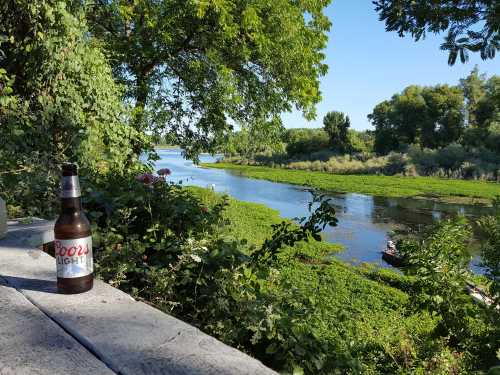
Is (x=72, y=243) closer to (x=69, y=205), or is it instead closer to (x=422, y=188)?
(x=69, y=205)

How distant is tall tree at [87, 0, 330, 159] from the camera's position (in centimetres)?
888

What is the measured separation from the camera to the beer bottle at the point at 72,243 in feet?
5.05

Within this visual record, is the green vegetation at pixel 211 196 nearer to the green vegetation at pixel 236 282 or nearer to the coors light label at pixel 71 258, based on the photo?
the green vegetation at pixel 236 282

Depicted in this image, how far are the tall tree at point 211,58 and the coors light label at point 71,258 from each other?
7196mm

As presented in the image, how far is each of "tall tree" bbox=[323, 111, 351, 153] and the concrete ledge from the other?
2735 inches

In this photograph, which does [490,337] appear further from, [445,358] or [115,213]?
[115,213]

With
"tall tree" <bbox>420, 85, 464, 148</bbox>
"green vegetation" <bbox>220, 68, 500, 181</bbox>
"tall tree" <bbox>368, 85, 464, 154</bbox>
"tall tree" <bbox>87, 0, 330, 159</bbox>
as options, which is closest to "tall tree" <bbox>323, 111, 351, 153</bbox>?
"green vegetation" <bbox>220, 68, 500, 181</bbox>

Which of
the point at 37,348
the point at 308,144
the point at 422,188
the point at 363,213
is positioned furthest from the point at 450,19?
the point at 308,144

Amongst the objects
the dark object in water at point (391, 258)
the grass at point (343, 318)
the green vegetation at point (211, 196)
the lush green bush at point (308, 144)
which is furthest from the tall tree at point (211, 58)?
the lush green bush at point (308, 144)

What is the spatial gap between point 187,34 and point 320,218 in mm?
8106

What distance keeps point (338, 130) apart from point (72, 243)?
71.9m

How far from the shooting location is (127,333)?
1242 mm

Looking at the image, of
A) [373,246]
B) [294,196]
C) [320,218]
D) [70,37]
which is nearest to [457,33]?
[320,218]

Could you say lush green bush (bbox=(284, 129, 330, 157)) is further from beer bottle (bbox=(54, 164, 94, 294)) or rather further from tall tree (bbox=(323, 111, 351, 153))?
beer bottle (bbox=(54, 164, 94, 294))
